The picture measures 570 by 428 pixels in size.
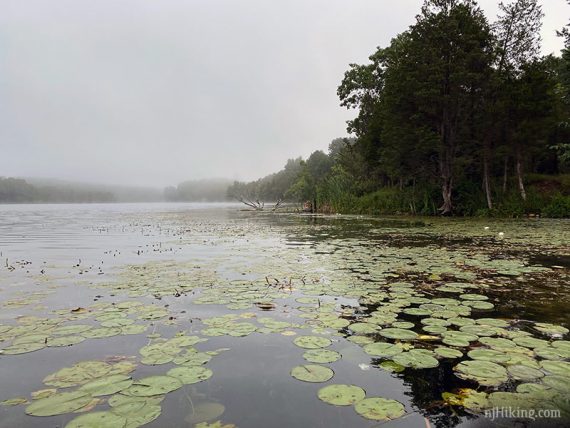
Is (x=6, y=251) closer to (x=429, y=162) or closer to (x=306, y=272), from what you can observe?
(x=306, y=272)

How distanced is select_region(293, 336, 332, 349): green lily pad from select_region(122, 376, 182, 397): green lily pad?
4.42ft

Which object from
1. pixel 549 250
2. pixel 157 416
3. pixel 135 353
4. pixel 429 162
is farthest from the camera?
pixel 429 162

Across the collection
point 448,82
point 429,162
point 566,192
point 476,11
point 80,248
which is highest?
point 476,11

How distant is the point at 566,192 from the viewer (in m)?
26.1

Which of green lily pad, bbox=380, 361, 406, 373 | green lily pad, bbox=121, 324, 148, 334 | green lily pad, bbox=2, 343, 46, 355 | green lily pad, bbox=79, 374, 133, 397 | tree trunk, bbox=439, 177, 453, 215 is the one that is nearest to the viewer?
A: green lily pad, bbox=79, 374, 133, 397

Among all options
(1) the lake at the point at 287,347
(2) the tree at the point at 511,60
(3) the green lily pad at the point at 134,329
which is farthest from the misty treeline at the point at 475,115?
(3) the green lily pad at the point at 134,329

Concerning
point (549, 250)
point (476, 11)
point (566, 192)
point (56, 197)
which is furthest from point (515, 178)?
point (56, 197)

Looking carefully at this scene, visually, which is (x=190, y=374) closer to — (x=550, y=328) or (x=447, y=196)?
(x=550, y=328)

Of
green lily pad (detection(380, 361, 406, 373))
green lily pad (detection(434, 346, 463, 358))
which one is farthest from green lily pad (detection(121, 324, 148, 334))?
green lily pad (detection(434, 346, 463, 358))

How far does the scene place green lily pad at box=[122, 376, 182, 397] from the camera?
2.75 m

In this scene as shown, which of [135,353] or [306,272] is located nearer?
[135,353]

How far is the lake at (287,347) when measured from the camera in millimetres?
2553

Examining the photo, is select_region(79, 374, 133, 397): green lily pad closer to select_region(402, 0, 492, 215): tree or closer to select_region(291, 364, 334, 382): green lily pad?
select_region(291, 364, 334, 382): green lily pad

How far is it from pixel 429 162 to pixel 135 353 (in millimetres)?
29670
